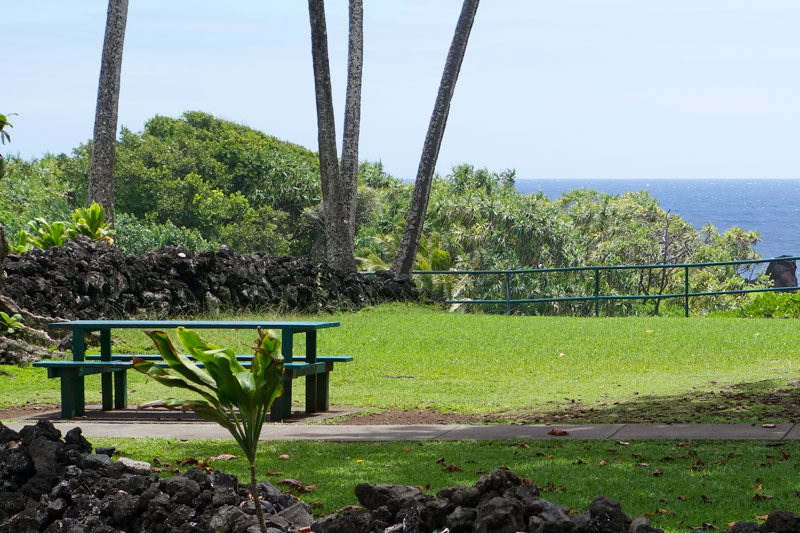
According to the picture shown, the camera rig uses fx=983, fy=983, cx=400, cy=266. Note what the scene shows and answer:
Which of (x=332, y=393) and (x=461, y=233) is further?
(x=461, y=233)

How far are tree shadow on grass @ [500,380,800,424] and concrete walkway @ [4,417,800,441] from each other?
474 millimetres

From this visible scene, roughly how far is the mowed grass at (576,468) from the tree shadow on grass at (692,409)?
1399 millimetres

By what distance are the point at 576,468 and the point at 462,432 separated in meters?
1.70

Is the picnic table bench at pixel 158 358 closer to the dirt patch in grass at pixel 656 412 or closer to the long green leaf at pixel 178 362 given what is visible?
the dirt patch in grass at pixel 656 412

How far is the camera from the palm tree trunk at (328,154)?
18812 mm

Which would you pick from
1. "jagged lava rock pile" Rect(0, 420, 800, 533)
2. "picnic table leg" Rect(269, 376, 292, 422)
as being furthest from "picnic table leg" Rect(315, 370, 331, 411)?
"jagged lava rock pile" Rect(0, 420, 800, 533)

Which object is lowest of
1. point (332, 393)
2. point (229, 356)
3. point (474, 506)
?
point (332, 393)

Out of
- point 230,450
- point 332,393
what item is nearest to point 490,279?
point 332,393

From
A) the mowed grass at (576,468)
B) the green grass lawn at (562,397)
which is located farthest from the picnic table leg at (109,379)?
the mowed grass at (576,468)

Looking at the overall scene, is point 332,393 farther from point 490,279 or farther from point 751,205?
point 751,205

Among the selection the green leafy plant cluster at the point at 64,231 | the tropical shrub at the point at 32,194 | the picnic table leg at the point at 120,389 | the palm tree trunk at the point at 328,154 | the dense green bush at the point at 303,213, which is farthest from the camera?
the dense green bush at the point at 303,213

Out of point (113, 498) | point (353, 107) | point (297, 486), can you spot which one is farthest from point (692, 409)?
point (353, 107)

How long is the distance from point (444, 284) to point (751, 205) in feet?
576

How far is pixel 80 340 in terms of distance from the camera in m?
9.23
